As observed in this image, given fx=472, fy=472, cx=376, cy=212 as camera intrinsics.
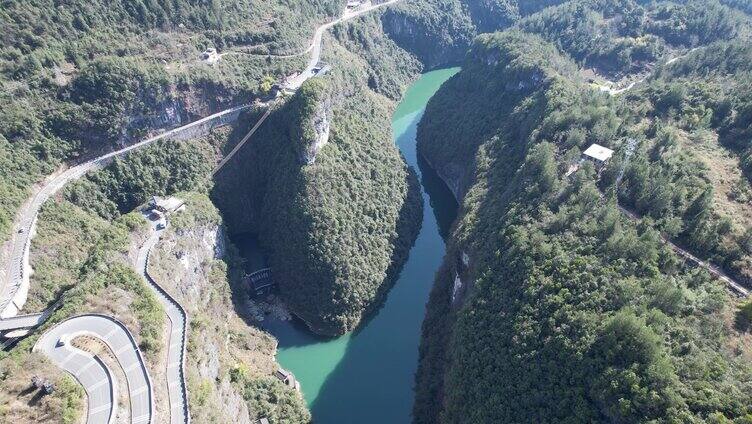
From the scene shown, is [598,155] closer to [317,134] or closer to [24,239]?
[317,134]

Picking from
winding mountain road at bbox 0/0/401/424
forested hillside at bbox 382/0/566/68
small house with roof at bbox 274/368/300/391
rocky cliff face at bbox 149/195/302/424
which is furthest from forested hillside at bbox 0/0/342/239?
forested hillside at bbox 382/0/566/68

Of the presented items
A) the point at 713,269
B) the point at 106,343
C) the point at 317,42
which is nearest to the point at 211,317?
the point at 106,343

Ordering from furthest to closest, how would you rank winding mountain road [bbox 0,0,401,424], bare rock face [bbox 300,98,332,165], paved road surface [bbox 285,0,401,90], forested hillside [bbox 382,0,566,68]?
forested hillside [bbox 382,0,566,68], paved road surface [bbox 285,0,401,90], bare rock face [bbox 300,98,332,165], winding mountain road [bbox 0,0,401,424]

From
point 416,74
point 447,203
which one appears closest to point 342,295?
point 447,203

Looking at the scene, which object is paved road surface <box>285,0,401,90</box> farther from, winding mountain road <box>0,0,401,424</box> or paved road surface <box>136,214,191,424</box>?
winding mountain road <box>0,0,401,424</box>

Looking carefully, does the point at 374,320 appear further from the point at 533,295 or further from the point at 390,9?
the point at 390,9
